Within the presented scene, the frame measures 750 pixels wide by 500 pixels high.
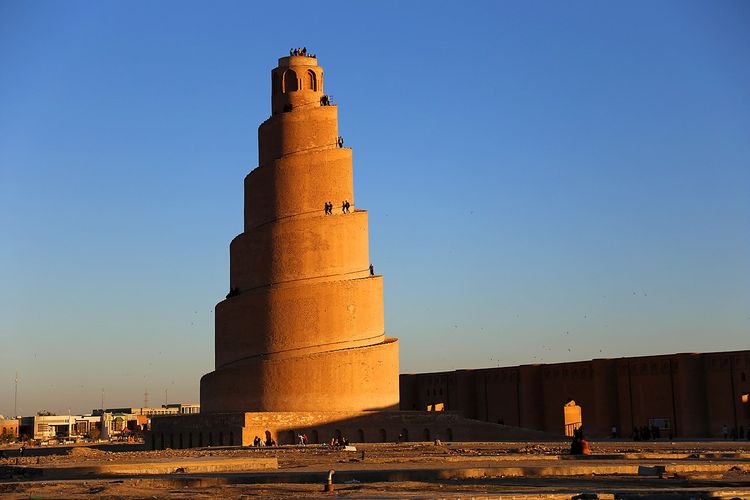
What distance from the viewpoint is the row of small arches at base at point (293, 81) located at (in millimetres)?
38969

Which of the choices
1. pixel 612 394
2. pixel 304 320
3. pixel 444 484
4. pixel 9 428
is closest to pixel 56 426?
pixel 9 428

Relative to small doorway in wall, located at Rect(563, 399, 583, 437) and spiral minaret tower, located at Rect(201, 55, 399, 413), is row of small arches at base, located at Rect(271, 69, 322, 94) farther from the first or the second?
small doorway in wall, located at Rect(563, 399, 583, 437)

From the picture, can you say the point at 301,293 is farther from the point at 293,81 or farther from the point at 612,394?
the point at 612,394

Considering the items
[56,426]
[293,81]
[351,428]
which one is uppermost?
[293,81]

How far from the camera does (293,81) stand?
39.0m

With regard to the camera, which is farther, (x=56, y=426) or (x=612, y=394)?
(x=56, y=426)

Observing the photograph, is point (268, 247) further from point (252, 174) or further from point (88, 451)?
point (88, 451)

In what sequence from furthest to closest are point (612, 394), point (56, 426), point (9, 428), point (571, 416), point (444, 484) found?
point (56, 426) → point (9, 428) → point (571, 416) → point (612, 394) → point (444, 484)

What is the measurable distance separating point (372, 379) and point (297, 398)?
2.44 metres

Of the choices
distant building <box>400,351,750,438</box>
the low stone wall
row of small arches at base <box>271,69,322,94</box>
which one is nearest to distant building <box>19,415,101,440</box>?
distant building <box>400,351,750,438</box>

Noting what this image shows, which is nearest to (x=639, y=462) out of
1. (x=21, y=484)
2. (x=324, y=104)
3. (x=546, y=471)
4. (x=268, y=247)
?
(x=546, y=471)

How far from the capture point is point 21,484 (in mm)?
16688

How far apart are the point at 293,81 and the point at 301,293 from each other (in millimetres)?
7532

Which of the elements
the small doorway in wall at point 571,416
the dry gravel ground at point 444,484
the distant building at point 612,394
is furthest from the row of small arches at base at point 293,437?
the dry gravel ground at point 444,484
